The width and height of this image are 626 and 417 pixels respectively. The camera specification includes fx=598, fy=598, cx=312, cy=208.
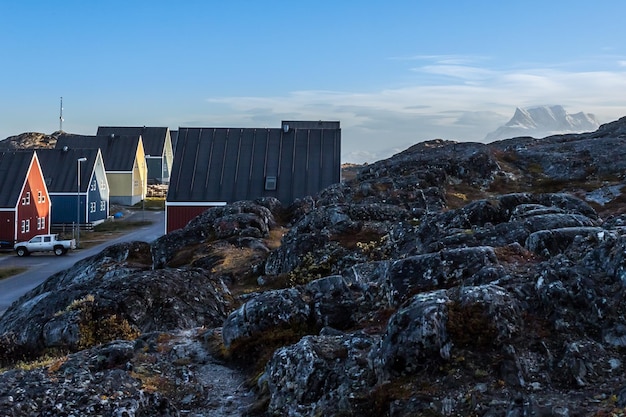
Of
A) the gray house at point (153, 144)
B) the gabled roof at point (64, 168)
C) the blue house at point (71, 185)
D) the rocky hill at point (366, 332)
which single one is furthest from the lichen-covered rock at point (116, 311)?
the gray house at point (153, 144)

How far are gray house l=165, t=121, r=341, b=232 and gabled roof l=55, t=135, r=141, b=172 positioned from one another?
4525cm

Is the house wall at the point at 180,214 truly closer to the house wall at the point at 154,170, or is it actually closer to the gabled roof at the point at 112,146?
the gabled roof at the point at 112,146

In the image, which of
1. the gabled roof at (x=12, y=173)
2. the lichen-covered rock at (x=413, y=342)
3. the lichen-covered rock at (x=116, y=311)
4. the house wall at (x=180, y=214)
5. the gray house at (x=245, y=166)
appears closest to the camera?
the lichen-covered rock at (x=413, y=342)

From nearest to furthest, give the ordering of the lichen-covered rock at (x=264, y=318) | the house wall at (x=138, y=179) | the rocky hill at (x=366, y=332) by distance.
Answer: the rocky hill at (x=366, y=332)
the lichen-covered rock at (x=264, y=318)
the house wall at (x=138, y=179)

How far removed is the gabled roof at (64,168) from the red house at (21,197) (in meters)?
6.33

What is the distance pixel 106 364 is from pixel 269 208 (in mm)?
23679

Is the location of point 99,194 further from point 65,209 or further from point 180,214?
point 180,214

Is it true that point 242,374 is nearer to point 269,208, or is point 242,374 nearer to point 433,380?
point 433,380

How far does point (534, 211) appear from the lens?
57.7 feet

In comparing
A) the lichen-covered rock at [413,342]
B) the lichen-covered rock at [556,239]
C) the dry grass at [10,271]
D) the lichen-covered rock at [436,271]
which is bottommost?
the dry grass at [10,271]

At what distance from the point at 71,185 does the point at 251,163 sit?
3219cm

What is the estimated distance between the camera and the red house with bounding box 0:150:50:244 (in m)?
60.2

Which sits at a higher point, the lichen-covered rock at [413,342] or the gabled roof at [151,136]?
the gabled roof at [151,136]

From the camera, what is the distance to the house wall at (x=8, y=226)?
60156 mm
